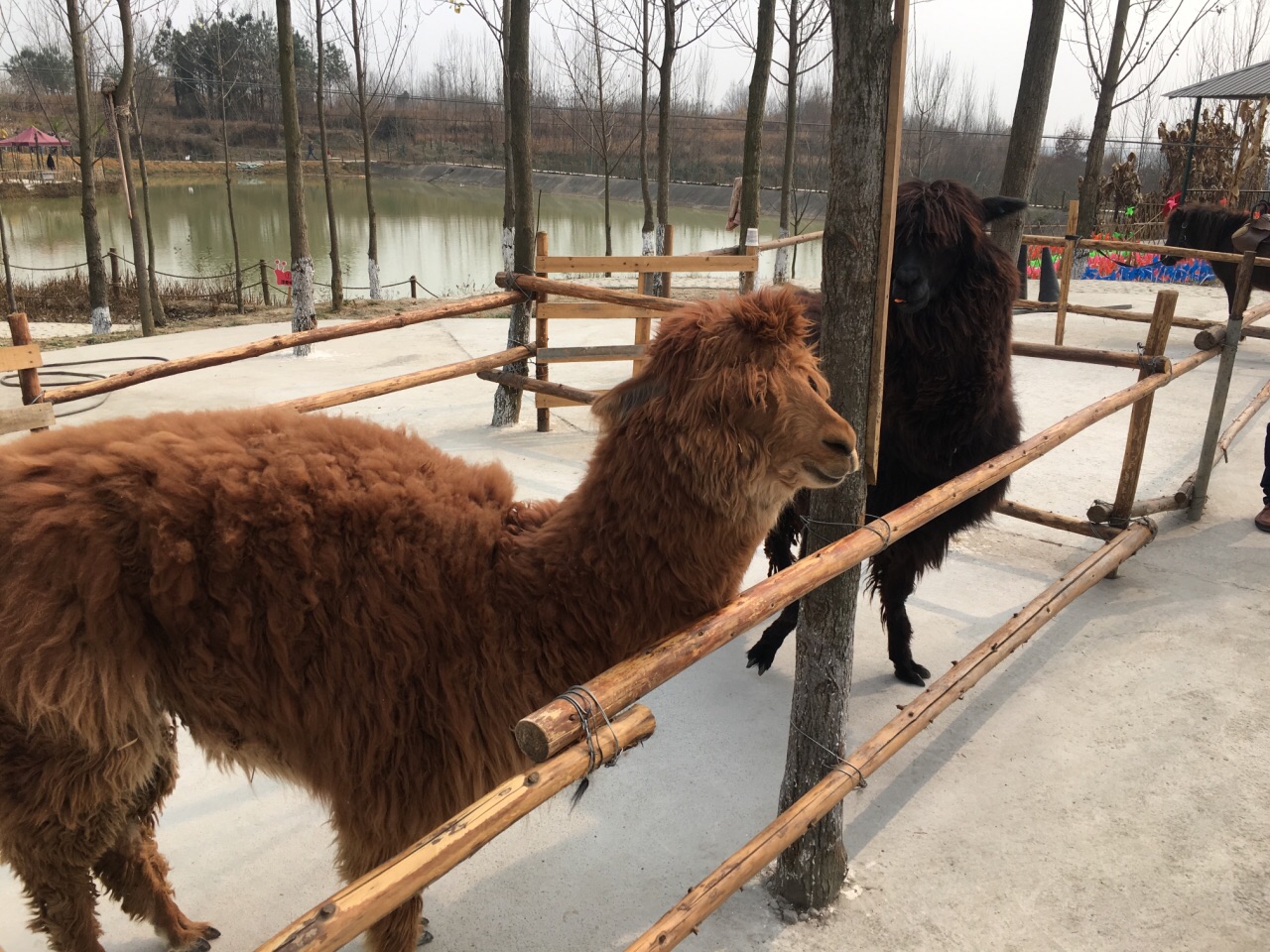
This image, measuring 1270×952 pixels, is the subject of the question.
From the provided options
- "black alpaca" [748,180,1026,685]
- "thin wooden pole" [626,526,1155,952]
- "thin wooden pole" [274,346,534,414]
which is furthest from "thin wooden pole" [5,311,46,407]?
"thin wooden pole" [626,526,1155,952]

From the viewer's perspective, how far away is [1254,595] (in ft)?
14.4

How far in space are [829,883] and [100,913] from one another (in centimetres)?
213

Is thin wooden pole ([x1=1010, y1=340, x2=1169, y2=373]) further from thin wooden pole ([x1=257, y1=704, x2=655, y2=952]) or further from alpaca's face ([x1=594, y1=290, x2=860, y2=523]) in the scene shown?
thin wooden pole ([x1=257, y1=704, x2=655, y2=952])

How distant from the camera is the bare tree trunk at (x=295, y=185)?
938 centimetres

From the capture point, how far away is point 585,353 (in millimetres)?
7086

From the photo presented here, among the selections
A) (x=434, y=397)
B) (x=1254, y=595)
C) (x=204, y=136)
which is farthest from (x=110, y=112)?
(x=204, y=136)

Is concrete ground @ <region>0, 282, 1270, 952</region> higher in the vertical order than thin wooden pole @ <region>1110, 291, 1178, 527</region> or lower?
lower

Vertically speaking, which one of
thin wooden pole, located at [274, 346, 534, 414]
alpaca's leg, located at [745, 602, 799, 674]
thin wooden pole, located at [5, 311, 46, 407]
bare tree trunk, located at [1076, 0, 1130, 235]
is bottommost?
alpaca's leg, located at [745, 602, 799, 674]

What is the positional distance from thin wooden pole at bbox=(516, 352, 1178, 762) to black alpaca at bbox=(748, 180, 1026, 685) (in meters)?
0.77

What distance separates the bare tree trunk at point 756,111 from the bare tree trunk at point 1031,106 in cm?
525

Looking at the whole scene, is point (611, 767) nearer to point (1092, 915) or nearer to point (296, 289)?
point (1092, 915)

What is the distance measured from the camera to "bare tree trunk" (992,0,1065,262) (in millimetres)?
4418

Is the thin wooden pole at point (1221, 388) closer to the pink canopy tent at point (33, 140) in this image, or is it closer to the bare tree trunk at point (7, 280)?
the bare tree trunk at point (7, 280)

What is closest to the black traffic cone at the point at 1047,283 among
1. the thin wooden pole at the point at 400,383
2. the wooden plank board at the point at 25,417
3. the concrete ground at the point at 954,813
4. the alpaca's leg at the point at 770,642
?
the concrete ground at the point at 954,813
